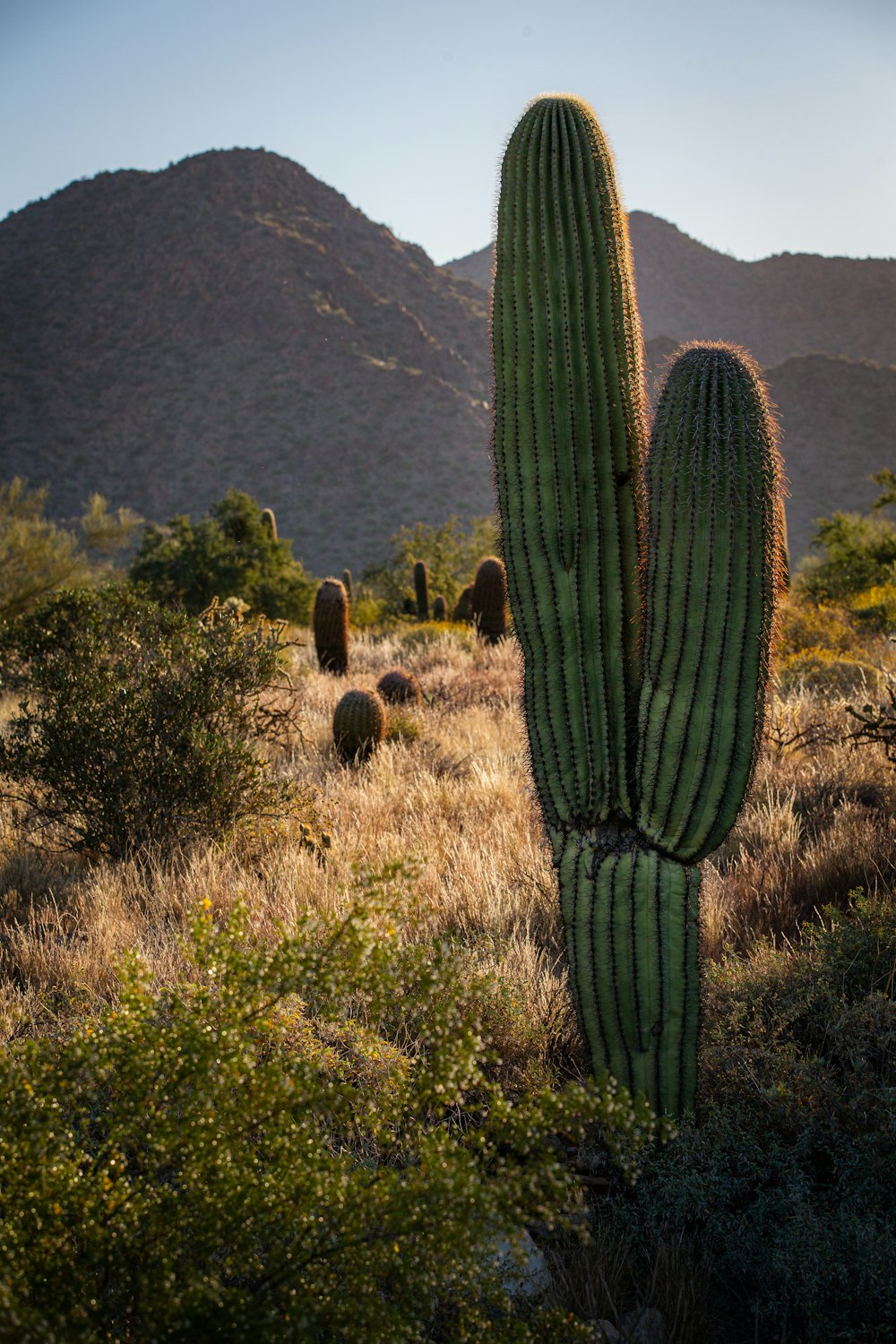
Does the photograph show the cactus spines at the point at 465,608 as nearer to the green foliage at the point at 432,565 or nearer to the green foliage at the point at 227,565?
the green foliage at the point at 432,565

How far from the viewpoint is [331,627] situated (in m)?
12.2

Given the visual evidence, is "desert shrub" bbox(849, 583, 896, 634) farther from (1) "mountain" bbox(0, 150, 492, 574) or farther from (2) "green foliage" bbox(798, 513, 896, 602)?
(1) "mountain" bbox(0, 150, 492, 574)

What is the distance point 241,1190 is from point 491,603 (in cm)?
1261

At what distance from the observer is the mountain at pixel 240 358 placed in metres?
47.3

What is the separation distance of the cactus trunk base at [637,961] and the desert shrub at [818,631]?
799cm

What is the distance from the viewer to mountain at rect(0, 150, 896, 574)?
47625 millimetres

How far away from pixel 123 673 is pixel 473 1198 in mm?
4565

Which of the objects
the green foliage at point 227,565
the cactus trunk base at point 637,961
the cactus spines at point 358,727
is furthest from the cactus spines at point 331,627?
the cactus trunk base at point 637,961

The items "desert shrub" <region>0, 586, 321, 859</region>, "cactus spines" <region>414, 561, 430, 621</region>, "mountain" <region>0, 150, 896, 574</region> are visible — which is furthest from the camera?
"mountain" <region>0, 150, 896, 574</region>

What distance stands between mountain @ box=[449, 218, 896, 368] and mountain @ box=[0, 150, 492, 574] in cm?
1692

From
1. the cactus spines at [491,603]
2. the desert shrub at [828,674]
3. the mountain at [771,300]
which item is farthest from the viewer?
the mountain at [771,300]

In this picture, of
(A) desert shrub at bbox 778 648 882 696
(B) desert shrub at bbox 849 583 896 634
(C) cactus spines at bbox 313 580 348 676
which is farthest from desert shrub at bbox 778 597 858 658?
(C) cactus spines at bbox 313 580 348 676

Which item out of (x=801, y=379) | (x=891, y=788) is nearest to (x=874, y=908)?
(x=891, y=788)

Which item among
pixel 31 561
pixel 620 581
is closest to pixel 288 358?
pixel 31 561
